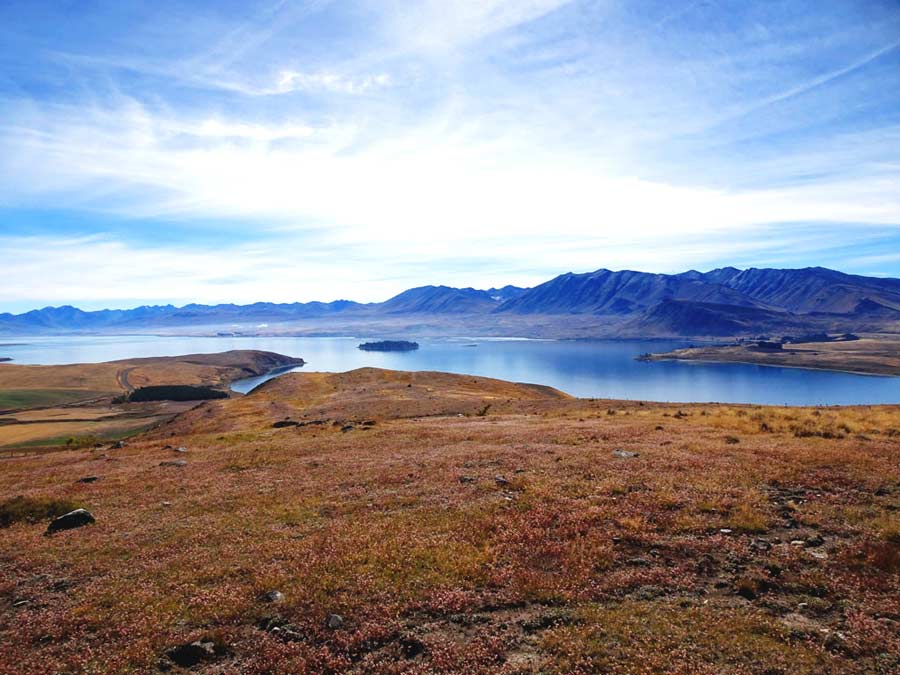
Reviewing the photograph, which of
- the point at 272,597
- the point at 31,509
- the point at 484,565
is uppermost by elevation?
the point at 484,565

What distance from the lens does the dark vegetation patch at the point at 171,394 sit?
153500mm

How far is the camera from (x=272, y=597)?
12.6m

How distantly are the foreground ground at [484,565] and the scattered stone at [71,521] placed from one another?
79cm

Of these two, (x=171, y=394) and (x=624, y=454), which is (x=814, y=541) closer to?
(x=624, y=454)

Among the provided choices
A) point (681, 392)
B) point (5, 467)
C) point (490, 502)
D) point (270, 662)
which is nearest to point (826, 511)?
point (490, 502)

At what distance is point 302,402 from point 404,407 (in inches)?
787

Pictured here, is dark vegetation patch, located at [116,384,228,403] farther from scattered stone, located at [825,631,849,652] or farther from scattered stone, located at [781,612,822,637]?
scattered stone, located at [825,631,849,652]

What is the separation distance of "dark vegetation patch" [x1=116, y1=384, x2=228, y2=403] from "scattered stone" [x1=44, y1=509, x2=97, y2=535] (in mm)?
147386

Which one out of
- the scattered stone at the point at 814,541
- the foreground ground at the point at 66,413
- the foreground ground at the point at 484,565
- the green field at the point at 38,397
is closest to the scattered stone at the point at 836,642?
the foreground ground at the point at 484,565

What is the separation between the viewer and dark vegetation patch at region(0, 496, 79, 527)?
20.0m

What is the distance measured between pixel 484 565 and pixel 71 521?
1588 centimetres

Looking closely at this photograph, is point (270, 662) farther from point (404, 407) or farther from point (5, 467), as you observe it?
point (404, 407)

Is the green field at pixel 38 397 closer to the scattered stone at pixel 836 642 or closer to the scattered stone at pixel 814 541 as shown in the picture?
the scattered stone at pixel 814 541

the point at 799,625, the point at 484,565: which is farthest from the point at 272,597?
the point at 799,625
